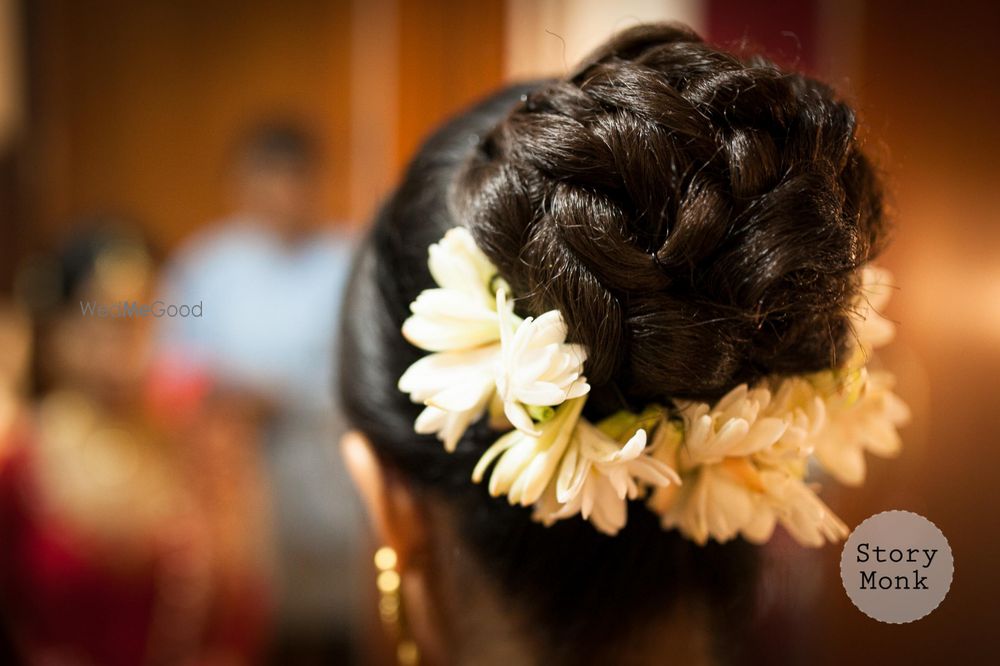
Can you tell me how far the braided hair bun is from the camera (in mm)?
376

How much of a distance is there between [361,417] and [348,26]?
139 cm

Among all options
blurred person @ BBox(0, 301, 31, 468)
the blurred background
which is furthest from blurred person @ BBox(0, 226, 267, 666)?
blurred person @ BBox(0, 301, 31, 468)

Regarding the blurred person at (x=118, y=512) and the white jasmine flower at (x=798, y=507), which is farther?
the blurred person at (x=118, y=512)

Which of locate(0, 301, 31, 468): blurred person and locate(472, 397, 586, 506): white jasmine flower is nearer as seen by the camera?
locate(472, 397, 586, 506): white jasmine flower

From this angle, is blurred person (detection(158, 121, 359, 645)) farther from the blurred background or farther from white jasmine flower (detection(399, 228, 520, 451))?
white jasmine flower (detection(399, 228, 520, 451))

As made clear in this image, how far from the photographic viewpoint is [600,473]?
0.41m

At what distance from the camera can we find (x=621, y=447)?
407mm

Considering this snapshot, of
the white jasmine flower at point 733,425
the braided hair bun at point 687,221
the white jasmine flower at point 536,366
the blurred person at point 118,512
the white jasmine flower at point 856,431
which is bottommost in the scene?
the blurred person at point 118,512

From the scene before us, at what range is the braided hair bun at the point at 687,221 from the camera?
Result: 1.23 feet

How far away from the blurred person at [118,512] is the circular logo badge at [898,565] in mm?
1029

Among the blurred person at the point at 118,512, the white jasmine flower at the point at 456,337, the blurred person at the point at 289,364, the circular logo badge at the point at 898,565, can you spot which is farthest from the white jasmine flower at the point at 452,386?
the blurred person at the point at 118,512

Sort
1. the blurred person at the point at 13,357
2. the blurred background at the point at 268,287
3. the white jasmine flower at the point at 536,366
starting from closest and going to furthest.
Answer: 1. the white jasmine flower at the point at 536,366
2. the blurred background at the point at 268,287
3. the blurred person at the point at 13,357

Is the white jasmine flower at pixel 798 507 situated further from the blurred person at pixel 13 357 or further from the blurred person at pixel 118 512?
the blurred person at pixel 13 357

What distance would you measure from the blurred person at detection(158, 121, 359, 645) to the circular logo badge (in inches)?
34.5
